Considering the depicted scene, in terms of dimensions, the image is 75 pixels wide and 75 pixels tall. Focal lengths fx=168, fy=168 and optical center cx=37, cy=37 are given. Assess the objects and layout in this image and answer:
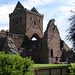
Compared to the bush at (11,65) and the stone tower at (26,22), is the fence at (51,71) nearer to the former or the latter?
the bush at (11,65)

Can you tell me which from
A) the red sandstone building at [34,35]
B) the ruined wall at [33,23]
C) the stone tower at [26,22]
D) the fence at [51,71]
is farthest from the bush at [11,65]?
the ruined wall at [33,23]

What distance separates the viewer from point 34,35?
46.0 m

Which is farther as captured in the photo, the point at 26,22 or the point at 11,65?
the point at 26,22

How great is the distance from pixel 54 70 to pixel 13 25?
3717 centimetres

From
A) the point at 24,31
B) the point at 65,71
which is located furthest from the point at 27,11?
the point at 65,71

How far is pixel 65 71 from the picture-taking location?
1141 centimetres

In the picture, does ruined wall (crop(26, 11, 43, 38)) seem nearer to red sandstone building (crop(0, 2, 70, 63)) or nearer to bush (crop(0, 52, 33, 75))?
red sandstone building (crop(0, 2, 70, 63))

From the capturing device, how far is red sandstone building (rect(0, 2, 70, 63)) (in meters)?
37.4

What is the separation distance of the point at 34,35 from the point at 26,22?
469cm

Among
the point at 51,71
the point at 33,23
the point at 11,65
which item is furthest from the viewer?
the point at 33,23

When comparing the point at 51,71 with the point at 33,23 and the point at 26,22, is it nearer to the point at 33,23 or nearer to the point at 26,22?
the point at 26,22

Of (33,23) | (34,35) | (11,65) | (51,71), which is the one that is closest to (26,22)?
(33,23)

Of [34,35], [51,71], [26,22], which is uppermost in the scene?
[26,22]

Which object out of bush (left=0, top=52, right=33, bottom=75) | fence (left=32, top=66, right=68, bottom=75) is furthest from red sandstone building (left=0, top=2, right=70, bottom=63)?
bush (left=0, top=52, right=33, bottom=75)
